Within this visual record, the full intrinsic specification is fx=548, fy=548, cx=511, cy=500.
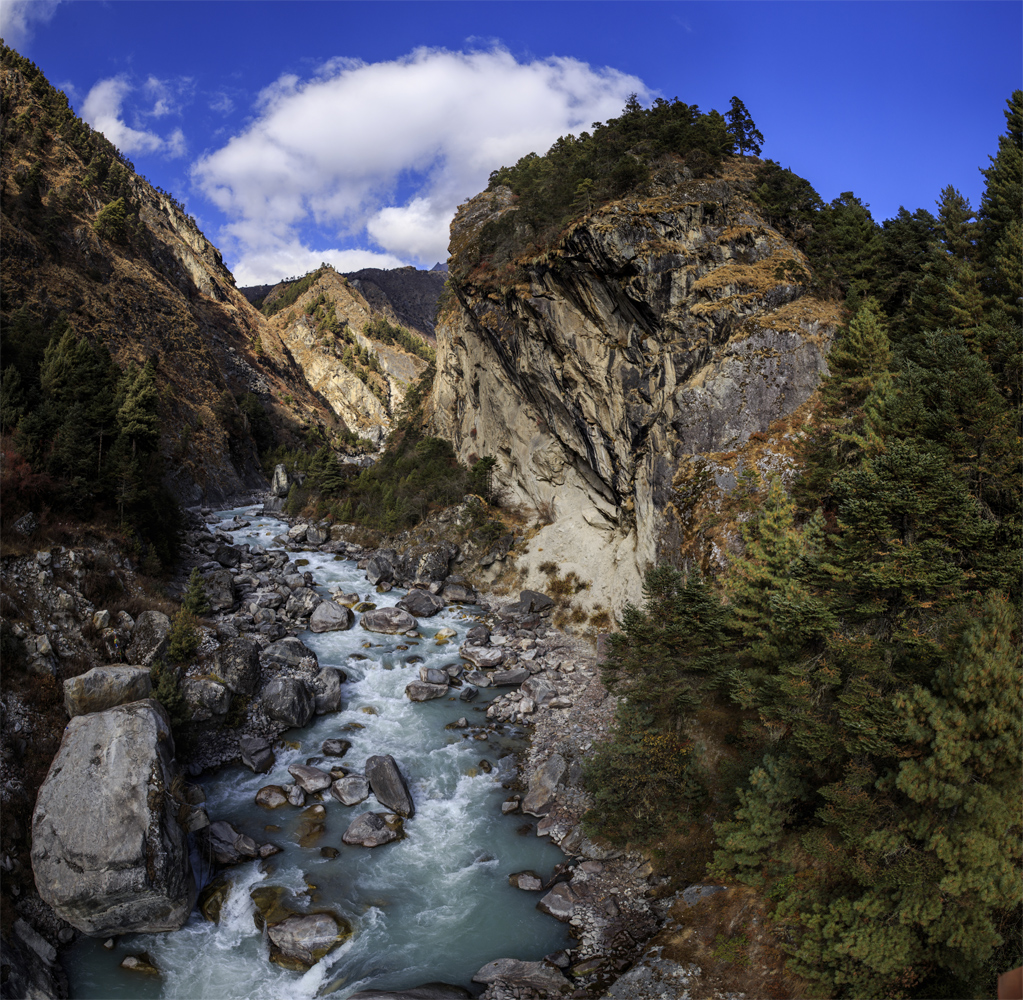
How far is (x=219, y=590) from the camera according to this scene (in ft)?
96.6

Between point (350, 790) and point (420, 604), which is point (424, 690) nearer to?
point (350, 790)

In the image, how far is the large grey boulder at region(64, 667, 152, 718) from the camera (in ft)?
51.5

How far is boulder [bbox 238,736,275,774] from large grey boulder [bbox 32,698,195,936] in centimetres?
451

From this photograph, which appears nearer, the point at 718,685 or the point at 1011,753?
the point at 1011,753

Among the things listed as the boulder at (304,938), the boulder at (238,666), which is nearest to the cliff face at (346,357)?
the boulder at (238,666)

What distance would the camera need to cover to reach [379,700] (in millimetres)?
23797

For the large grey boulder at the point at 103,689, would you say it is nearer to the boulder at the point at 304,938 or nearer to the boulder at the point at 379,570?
the boulder at the point at 304,938

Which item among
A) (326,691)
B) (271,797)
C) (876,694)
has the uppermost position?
(876,694)

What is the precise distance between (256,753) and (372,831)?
5646 mm

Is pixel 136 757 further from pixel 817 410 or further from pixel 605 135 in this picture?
pixel 605 135

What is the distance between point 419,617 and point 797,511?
21657mm

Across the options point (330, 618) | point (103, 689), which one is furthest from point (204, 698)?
point (330, 618)

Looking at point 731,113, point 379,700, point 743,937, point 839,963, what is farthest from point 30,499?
point 731,113

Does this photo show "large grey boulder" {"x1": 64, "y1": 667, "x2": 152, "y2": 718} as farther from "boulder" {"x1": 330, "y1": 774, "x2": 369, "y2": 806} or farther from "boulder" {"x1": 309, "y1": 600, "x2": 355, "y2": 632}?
"boulder" {"x1": 309, "y1": 600, "x2": 355, "y2": 632}
